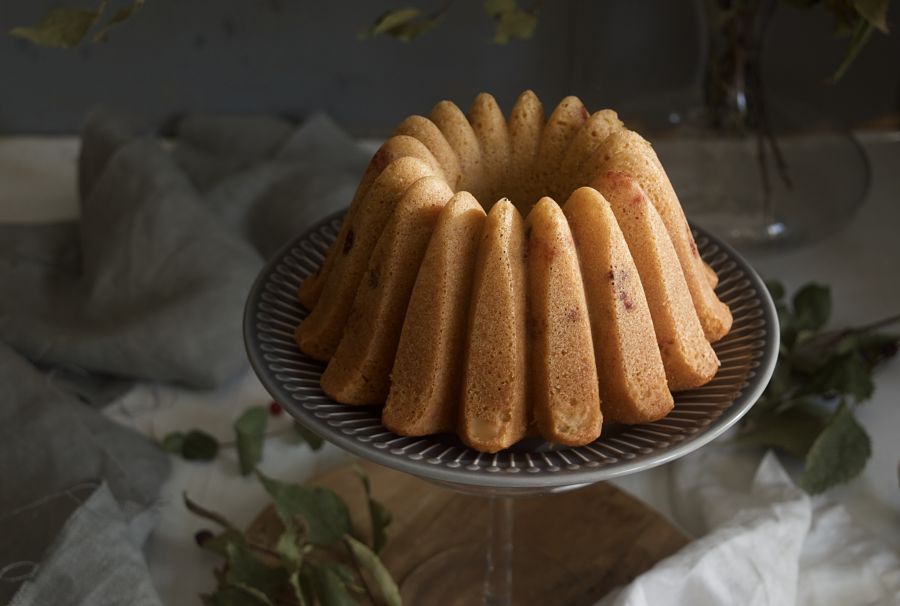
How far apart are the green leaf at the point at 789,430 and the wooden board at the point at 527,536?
148 mm

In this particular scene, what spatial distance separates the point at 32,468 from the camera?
39.2 inches

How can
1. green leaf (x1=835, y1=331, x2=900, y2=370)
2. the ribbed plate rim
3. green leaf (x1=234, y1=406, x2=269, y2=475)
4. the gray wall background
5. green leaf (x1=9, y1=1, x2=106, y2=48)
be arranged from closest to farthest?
1. the ribbed plate rim
2. green leaf (x1=9, y1=1, x2=106, y2=48)
3. green leaf (x1=234, y1=406, x2=269, y2=475)
4. green leaf (x1=835, y1=331, x2=900, y2=370)
5. the gray wall background

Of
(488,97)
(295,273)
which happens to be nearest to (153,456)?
(295,273)

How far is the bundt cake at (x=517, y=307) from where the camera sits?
2.22 feet

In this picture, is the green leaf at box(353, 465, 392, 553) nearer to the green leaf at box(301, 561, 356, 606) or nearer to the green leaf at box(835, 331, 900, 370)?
the green leaf at box(301, 561, 356, 606)

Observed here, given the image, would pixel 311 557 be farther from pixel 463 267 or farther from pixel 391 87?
pixel 391 87

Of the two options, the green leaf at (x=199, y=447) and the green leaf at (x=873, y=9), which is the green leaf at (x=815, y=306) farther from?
the green leaf at (x=199, y=447)

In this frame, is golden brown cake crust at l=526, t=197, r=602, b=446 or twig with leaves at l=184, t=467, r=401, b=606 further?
twig with leaves at l=184, t=467, r=401, b=606

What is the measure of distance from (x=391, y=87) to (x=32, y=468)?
2.70 feet

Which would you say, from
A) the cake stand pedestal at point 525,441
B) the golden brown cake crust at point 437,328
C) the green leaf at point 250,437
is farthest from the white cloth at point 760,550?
the green leaf at point 250,437

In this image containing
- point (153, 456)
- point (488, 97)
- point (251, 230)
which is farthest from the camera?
point (251, 230)

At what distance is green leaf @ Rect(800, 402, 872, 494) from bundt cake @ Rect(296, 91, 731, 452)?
31cm

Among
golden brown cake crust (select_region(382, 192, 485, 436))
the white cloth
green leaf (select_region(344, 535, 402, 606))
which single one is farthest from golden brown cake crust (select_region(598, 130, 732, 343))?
green leaf (select_region(344, 535, 402, 606))

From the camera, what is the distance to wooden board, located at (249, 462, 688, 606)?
964 mm
